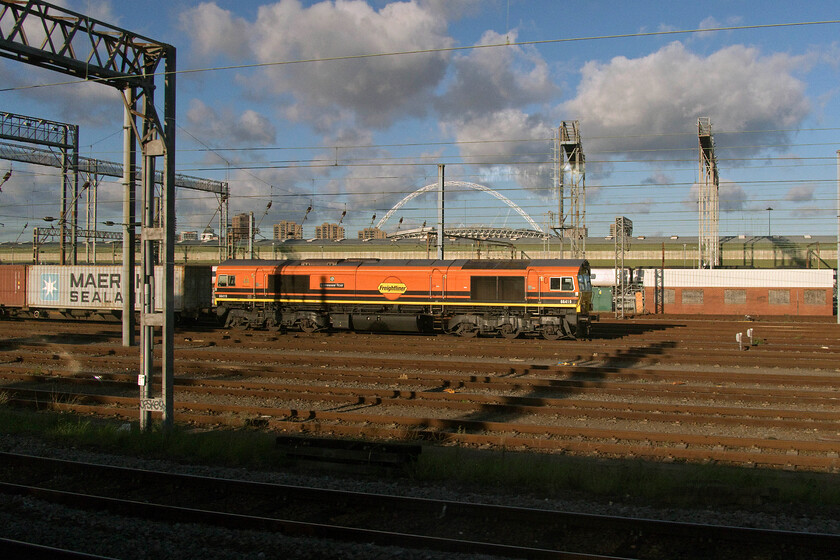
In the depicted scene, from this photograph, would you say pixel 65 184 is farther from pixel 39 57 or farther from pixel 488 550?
pixel 488 550

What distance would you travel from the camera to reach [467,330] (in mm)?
25641

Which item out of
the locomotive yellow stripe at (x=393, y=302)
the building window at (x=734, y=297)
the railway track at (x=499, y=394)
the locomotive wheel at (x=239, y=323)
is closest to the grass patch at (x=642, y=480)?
the railway track at (x=499, y=394)

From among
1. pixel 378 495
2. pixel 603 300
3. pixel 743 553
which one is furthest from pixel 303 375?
pixel 603 300

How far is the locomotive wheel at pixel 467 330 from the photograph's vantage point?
25.4m

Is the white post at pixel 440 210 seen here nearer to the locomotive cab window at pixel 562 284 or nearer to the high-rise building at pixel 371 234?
the locomotive cab window at pixel 562 284

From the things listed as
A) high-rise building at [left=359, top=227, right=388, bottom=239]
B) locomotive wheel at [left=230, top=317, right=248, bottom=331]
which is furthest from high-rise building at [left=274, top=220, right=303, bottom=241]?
locomotive wheel at [left=230, top=317, right=248, bottom=331]

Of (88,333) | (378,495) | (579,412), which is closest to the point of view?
(378,495)

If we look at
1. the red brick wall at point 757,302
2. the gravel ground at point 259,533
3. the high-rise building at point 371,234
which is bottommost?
the gravel ground at point 259,533

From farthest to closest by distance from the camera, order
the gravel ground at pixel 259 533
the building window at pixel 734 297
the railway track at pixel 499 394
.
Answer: the building window at pixel 734 297 < the railway track at pixel 499 394 < the gravel ground at pixel 259 533

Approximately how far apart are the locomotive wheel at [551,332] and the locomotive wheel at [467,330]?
2.83 meters

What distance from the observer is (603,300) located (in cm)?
4525

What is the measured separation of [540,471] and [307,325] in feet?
64.7

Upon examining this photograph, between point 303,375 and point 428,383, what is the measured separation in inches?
145

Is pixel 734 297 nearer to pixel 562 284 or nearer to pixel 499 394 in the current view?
pixel 562 284
